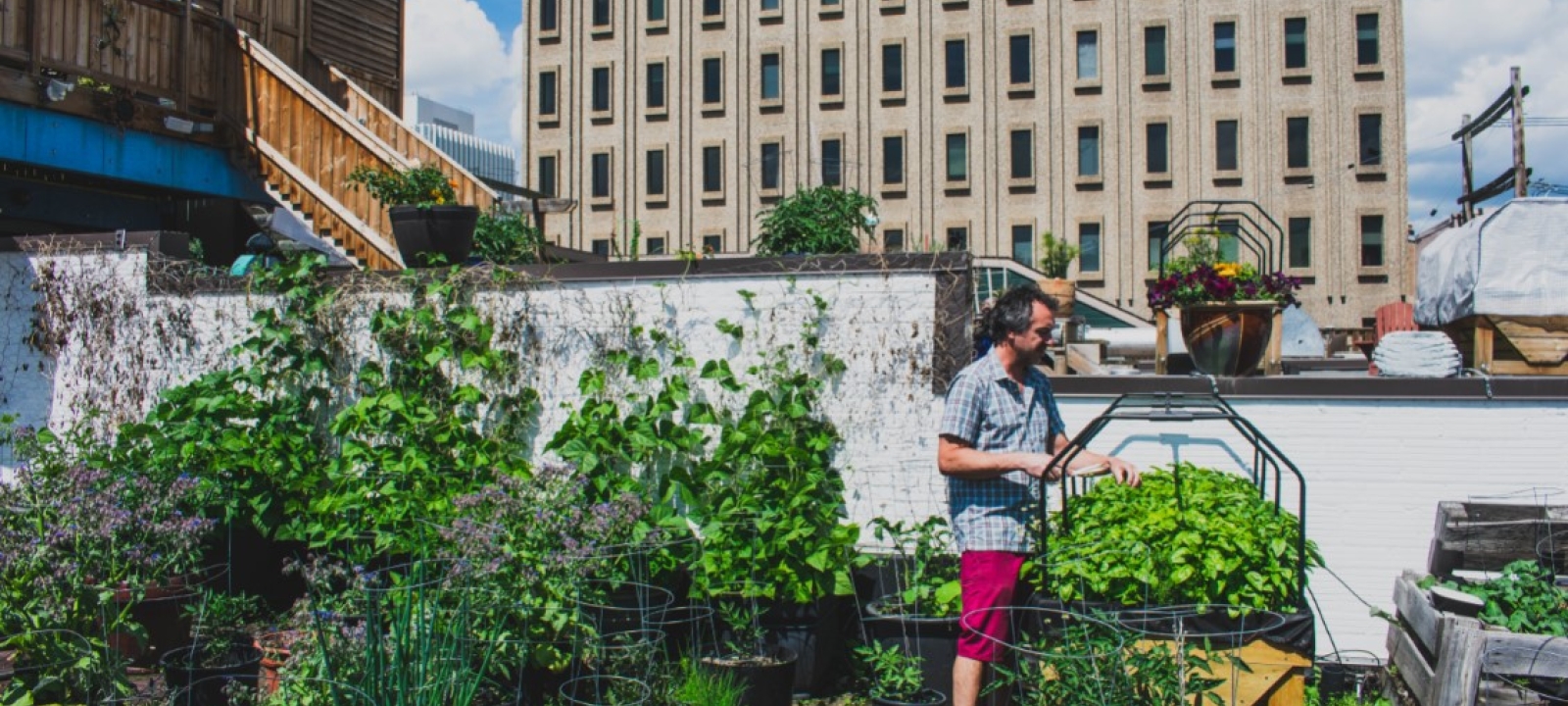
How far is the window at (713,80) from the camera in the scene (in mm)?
41844

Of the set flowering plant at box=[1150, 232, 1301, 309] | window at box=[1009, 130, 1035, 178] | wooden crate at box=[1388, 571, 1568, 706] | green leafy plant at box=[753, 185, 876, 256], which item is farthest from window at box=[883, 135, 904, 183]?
Result: wooden crate at box=[1388, 571, 1568, 706]

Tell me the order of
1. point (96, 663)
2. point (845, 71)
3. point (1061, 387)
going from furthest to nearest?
point (845, 71) < point (1061, 387) < point (96, 663)

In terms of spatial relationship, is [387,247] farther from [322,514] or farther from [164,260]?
[322,514]

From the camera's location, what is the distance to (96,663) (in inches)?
183

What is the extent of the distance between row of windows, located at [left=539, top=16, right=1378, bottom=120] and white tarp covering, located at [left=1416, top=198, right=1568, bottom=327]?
33.7 metres

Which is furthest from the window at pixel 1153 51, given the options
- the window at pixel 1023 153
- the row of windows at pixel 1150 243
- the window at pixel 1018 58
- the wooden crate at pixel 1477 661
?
the wooden crate at pixel 1477 661

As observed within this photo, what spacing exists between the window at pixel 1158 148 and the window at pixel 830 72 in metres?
10.5

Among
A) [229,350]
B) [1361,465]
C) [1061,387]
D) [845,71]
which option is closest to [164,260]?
[229,350]

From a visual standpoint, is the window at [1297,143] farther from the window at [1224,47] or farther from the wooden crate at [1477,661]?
the wooden crate at [1477,661]

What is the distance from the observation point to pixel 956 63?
3994 cm

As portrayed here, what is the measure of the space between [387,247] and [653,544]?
6793 millimetres

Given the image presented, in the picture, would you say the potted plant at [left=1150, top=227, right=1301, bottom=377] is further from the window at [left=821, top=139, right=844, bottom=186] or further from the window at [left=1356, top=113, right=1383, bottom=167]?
the window at [left=1356, top=113, right=1383, bottom=167]

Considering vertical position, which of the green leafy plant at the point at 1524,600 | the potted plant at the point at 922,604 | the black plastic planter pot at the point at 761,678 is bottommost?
the black plastic planter pot at the point at 761,678

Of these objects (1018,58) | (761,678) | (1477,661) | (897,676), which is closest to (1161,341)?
(897,676)
